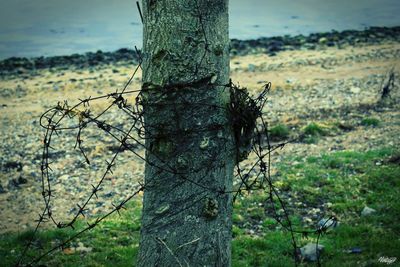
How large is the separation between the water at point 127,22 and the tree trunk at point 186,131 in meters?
17.2

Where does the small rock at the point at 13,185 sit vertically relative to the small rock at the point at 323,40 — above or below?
below

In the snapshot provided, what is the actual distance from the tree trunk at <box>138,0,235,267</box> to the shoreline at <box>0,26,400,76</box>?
14649 millimetres

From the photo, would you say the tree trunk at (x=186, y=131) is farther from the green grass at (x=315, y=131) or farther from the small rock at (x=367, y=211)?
the green grass at (x=315, y=131)

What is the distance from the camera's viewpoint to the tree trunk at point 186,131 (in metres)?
3.32

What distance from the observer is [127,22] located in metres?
24.8

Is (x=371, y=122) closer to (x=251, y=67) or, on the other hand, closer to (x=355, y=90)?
(x=355, y=90)

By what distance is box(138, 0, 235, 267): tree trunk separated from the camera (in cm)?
332

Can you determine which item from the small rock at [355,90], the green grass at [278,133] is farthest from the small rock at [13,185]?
the small rock at [355,90]

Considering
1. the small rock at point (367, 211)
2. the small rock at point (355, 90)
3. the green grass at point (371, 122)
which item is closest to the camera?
the small rock at point (367, 211)

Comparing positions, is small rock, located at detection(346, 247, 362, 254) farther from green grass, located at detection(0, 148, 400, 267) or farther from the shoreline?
the shoreline

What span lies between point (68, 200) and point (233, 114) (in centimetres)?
499

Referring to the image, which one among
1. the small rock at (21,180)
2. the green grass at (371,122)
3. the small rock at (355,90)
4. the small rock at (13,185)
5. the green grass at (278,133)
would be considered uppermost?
the small rock at (355,90)

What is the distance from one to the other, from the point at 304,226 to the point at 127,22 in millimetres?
19943

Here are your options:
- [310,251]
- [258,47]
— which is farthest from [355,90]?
[310,251]
